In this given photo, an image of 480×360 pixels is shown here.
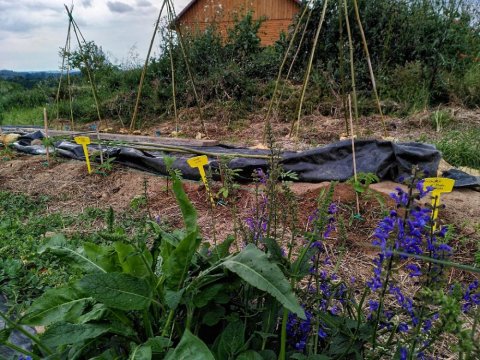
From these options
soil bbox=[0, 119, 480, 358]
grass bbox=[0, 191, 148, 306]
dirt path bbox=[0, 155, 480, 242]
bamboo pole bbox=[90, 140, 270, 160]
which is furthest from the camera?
bamboo pole bbox=[90, 140, 270, 160]

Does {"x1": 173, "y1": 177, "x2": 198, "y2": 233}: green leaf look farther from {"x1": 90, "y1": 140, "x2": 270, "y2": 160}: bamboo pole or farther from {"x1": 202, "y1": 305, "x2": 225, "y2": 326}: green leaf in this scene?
{"x1": 90, "y1": 140, "x2": 270, "y2": 160}: bamboo pole

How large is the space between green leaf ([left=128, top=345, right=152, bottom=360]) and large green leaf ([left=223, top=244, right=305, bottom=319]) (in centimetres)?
28

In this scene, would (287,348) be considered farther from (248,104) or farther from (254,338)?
(248,104)

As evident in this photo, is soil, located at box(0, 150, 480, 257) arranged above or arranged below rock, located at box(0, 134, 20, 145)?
below

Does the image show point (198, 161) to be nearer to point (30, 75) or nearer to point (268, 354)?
point (268, 354)

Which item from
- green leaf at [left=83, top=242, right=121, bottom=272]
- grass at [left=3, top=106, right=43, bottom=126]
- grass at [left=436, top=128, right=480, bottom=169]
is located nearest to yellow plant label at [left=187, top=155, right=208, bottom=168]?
green leaf at [left=83, top=242, right=121, bottom=272]

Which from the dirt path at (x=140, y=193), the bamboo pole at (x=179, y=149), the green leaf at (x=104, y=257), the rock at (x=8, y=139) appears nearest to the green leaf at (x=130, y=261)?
the green leaf at (x=104, y=257)

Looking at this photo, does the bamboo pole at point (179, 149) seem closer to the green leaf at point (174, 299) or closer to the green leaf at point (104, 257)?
the green leaf at point (104, 257)

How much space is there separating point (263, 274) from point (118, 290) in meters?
0.40

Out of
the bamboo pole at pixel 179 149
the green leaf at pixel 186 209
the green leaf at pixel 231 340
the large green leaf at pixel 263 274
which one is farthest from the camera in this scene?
the bamboo pole at pixel 179 149

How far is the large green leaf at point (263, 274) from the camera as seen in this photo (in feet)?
3.06

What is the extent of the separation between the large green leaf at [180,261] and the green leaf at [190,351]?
17 centimetres

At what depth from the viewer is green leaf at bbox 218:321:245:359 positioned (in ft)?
3.44

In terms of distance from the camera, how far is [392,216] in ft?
3.00
